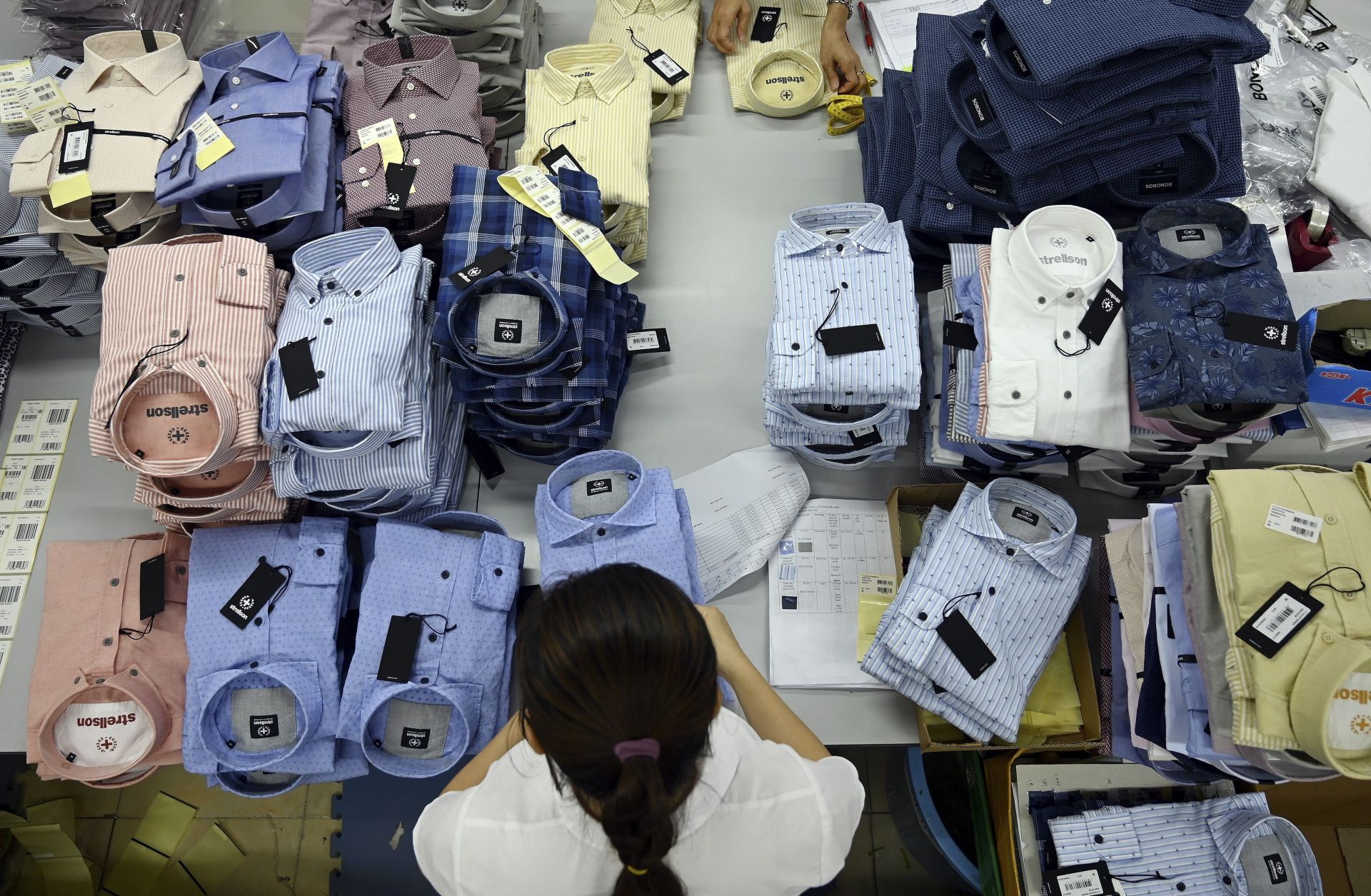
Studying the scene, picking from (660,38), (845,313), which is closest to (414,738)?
(845,313)

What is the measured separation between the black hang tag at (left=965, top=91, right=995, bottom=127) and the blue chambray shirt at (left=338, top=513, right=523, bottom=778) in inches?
64.3

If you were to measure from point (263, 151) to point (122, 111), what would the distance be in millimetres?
504

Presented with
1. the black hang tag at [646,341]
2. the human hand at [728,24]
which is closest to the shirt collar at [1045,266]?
the black hang tag at [646,341]

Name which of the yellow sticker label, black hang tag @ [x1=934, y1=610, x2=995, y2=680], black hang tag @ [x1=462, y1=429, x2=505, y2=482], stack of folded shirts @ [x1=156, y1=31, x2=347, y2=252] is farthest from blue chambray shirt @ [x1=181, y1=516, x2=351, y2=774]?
black hang tag @ [x1=934, y1=610, x2=995, y2=680]

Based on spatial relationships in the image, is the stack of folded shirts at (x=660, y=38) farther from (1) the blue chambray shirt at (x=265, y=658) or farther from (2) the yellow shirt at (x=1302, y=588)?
(2) the yellow shirt at (x=1302, y=588)

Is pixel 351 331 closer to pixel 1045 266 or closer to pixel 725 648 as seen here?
pixel 725 648

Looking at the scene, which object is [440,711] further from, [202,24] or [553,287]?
[202,24]

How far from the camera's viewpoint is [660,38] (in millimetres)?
2943

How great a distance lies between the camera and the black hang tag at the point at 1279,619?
1616 millimetres

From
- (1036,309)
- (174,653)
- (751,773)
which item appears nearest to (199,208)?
(174,653)

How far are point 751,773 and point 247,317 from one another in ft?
5.34

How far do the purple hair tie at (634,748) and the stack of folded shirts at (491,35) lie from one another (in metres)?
2.24

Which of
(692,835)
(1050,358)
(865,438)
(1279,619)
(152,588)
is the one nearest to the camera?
(692,835)

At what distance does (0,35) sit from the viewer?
2.87 m
